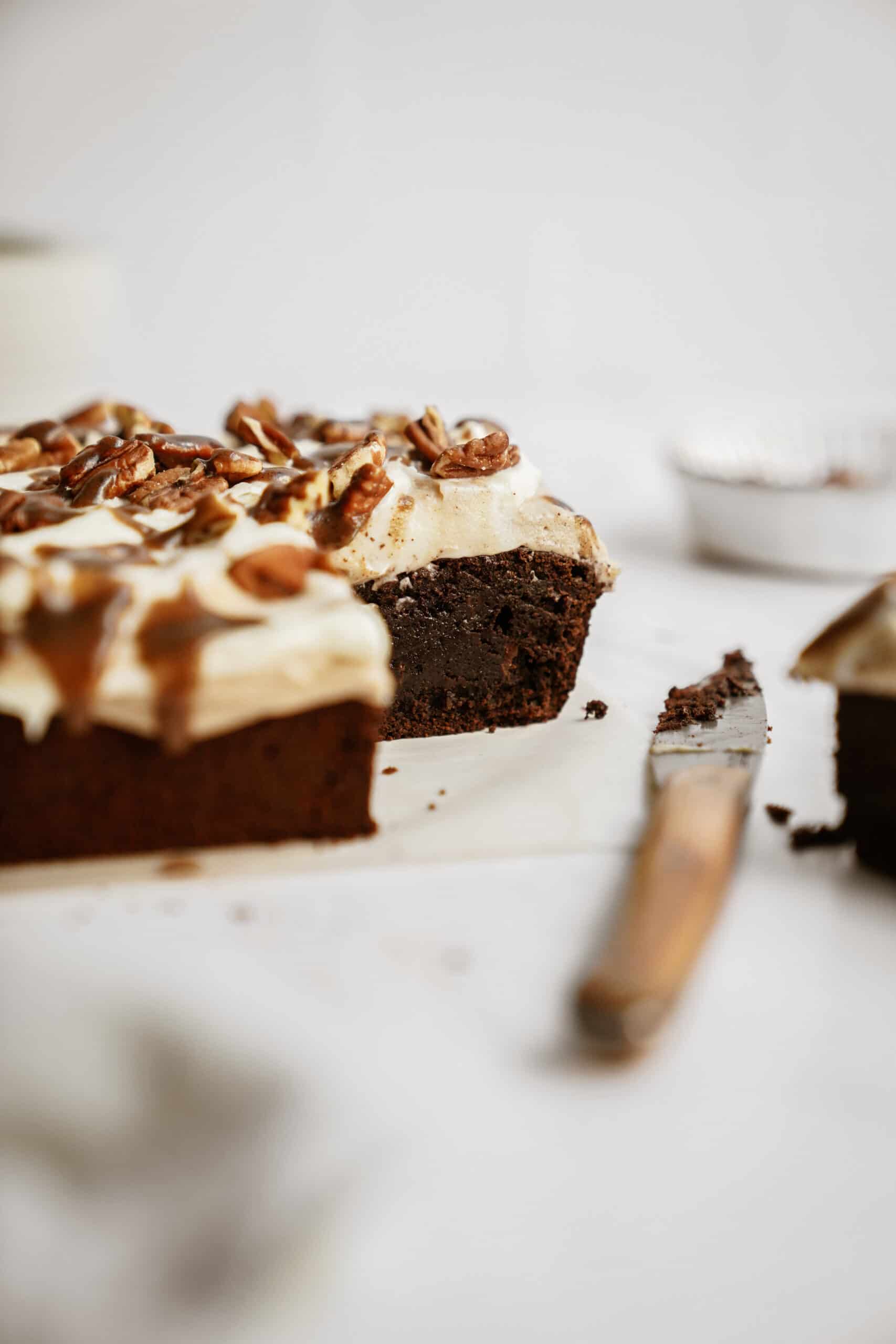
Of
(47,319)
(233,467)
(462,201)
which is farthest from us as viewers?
(462,201)

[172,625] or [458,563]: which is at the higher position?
[172,625]

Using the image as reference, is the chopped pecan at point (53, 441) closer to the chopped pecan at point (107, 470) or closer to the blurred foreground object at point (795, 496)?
the chopped pecan at point (107, 470)

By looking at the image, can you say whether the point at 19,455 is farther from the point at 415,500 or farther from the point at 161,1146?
the point at 161,1146

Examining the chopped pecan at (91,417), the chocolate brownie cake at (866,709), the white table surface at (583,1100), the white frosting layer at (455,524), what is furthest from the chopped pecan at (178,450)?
the chocolate brownie cake at (866,709)

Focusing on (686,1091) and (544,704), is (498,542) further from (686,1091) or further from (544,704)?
(686,1091)

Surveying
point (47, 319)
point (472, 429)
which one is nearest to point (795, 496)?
point (472, 429)

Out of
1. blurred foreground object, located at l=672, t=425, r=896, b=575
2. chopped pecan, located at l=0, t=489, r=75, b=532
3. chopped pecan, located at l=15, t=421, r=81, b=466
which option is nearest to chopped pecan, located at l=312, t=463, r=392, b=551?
chopped pecan, located at l=0, t=489, r=75, b=532
